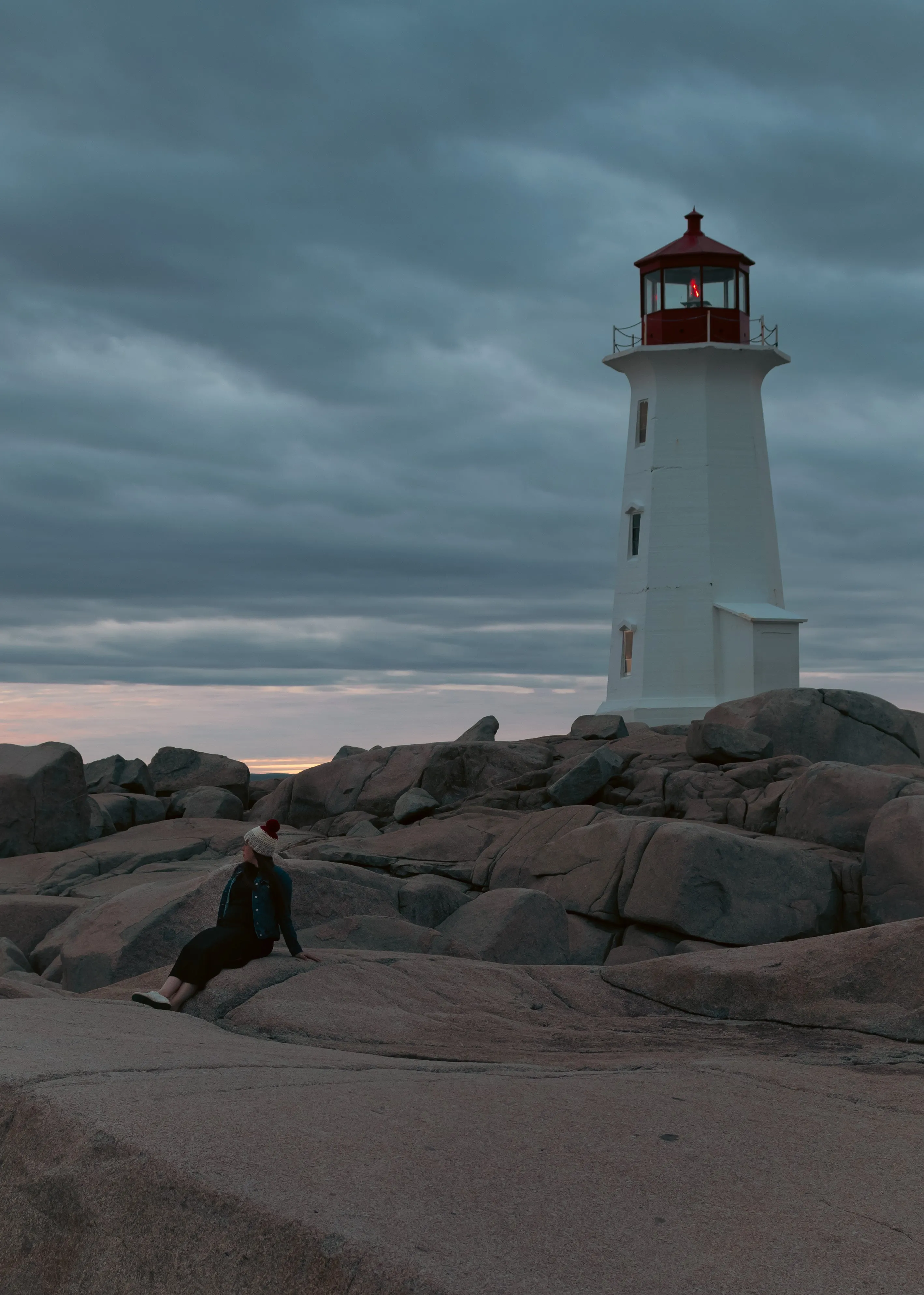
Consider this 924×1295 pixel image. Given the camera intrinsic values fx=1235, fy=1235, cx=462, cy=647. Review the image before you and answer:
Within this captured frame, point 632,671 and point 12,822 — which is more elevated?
point 632,671

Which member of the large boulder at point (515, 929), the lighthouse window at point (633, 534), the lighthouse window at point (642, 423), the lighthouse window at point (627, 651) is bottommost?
the large boulder at point (515, 929)

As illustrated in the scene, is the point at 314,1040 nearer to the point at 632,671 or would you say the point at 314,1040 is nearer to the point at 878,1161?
the point at 878,1161

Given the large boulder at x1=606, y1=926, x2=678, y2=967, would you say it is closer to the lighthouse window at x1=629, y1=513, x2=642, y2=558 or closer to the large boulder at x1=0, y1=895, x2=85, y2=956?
the large boulder at x1=0, y1=895, x2=85, y2=956

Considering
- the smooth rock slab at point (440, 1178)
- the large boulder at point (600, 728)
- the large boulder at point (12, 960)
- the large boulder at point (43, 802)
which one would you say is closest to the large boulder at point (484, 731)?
the large boulder at point (600, 728)

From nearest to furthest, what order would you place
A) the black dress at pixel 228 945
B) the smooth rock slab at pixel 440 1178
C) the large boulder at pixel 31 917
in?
1. the smooth rock slab at pixel 440 1178
2. the black dress at pixel 228 945
3. the large boulder at pixel 31 917

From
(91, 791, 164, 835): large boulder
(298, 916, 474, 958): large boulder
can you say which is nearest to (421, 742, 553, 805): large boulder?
(91, 791, 164, 835): large boulder

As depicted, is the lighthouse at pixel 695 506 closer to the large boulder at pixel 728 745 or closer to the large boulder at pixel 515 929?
the large boulder at pixel 728 745

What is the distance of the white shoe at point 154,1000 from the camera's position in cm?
956

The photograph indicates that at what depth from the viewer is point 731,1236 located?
4465 millimetres

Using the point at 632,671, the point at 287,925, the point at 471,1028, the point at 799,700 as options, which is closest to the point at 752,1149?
the point at 471,1028

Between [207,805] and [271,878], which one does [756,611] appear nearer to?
[207,805]

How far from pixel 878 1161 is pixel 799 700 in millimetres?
19176

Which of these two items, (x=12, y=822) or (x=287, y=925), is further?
(x=12, y=822)

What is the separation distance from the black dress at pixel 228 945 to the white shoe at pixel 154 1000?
244mm
